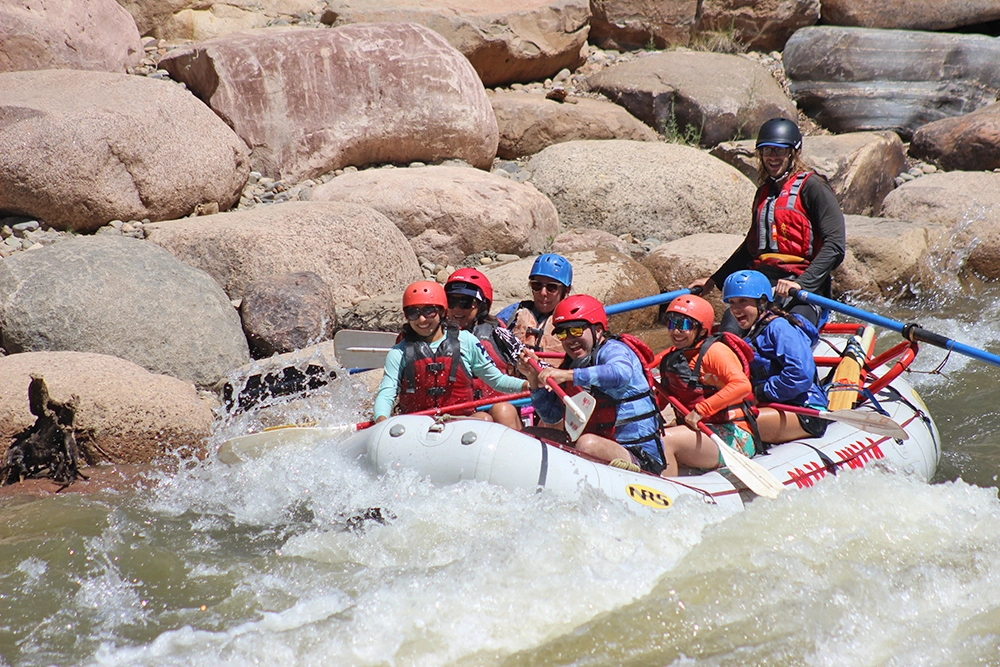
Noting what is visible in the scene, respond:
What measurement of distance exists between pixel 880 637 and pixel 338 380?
3801 mm

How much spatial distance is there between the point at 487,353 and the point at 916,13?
12346mm

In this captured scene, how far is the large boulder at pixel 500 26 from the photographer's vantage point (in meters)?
11.2

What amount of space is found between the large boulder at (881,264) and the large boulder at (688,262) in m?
1.17

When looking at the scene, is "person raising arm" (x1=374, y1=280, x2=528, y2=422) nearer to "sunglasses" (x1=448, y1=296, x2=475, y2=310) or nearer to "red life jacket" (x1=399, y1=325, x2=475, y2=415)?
"red life jacket" (x1=399, y1=325, x2=475, y2=415)

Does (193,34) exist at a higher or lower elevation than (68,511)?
higher

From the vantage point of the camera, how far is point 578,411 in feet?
13.4

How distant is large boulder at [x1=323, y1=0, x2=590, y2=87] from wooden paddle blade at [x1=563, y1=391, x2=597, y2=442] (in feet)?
26.7

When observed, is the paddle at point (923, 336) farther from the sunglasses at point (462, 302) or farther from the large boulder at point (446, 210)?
the large boulder at point (446, 210)

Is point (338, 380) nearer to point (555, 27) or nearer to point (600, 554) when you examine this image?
point (600, 554)

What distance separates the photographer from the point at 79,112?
757cm

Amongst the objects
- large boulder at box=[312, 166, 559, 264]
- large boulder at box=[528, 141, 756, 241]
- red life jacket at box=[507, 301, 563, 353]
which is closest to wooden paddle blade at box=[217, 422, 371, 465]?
red life jacket at box=[507, 301, 563, 353]

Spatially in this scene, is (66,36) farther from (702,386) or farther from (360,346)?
(702,386)

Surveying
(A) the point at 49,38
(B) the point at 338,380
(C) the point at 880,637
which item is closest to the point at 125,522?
(B) the point at 338,380

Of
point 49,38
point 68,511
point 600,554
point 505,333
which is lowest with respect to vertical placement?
point 68,511
